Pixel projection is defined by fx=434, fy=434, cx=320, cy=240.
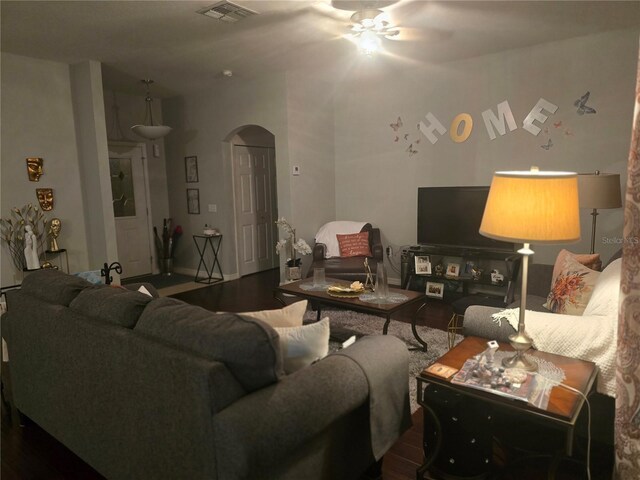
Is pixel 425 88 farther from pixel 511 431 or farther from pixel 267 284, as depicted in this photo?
pixel 511 431

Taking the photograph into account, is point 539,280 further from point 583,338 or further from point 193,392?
point 193,392


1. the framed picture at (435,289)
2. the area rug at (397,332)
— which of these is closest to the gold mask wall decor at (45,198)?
the area rug at (397,332)

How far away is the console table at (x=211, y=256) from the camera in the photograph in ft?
20.6

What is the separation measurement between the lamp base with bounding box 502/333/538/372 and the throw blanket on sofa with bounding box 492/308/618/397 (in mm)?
283

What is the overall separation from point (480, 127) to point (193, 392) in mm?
4403

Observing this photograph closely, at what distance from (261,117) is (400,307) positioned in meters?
3.40

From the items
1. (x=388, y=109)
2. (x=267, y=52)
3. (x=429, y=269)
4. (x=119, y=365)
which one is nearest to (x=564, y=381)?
(x=119, y=365)

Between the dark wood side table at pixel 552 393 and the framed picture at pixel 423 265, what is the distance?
8.99 feet

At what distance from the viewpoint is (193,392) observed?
1.43 metres

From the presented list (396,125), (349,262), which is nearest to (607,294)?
(349,262)

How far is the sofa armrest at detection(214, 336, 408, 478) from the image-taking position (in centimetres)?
134

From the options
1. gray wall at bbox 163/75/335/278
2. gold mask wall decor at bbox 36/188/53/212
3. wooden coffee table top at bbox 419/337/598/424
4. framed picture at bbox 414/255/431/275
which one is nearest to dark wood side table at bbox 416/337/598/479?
wooden coffee table top at bbox 419/337/598/424

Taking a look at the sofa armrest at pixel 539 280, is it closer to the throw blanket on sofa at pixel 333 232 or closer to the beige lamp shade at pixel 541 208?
the beige lamp shade at pixel 541 208

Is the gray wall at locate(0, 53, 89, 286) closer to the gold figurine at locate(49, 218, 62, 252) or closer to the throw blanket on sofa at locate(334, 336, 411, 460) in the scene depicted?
the gold figurine at locate(49, 218, 62, 252)
